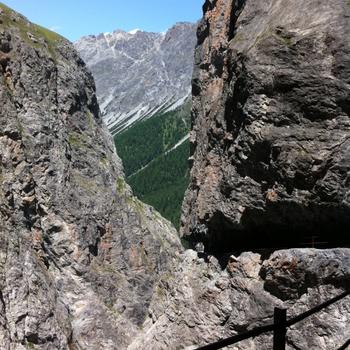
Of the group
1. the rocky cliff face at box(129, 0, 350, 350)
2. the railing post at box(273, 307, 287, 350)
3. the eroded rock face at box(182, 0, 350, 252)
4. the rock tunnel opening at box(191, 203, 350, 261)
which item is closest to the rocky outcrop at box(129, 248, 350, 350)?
the rocky cliff face at box(129, 0, 350, 350)

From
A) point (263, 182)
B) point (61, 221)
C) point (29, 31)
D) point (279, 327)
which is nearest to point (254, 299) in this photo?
point (263, 182)

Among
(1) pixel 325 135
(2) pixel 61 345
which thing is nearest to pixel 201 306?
(1) pixel 325 135

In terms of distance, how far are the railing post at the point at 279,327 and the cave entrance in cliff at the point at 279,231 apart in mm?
11577

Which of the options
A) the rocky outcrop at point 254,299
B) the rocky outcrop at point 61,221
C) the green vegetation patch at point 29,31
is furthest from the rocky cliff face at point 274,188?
the green vegetation patch at point 29,31

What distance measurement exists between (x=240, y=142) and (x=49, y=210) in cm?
4560

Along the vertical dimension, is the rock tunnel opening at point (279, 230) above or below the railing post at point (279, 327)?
above

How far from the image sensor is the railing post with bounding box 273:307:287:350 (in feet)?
27.3

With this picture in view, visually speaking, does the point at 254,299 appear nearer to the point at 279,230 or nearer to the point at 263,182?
the point at 279,230

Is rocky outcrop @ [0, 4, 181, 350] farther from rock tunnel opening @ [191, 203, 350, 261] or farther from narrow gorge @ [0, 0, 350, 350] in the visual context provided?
rock tunnel opening @ [191, 203, 350, 261]

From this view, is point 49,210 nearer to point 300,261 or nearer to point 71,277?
point 71,277

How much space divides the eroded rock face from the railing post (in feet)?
37.6

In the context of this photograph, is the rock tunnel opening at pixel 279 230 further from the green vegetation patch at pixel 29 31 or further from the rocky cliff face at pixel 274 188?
the green vegetation patch at pixel 29 31

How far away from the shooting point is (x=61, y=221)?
64.1 meters

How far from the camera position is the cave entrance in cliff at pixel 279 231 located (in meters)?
20.0
